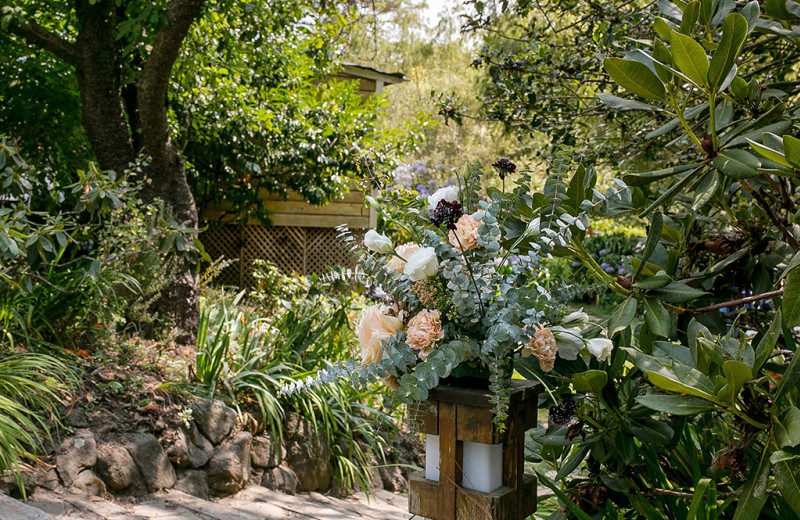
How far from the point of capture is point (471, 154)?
70.1ft

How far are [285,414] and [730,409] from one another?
3909mm

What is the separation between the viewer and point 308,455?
16.2 ft

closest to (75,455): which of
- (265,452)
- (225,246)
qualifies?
(265,452)

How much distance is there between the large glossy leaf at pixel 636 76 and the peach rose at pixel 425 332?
67 centimetres

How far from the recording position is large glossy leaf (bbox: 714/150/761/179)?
1.59 metres

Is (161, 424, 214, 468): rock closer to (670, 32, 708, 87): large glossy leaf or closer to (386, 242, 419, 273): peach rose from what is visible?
(386, 242, 419, 273): peach rose

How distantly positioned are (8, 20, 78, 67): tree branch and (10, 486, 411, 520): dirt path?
3.12 meters

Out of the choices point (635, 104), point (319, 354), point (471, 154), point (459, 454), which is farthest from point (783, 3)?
point (471, 154)

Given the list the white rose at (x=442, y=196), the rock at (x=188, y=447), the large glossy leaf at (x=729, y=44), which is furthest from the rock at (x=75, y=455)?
the large glossy leaf at (x=729, y=44)

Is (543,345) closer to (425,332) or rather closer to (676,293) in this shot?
(425,332)

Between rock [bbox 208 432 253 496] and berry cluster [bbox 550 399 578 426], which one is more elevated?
berry cluster [bbox 550 399 578 426]

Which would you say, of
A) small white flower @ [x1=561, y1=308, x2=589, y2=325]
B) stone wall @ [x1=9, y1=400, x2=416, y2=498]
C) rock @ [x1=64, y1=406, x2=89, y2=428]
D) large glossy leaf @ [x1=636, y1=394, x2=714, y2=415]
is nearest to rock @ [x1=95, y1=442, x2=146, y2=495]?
stone wall @ [x1=9, y1=400, x2=416, y2=498]

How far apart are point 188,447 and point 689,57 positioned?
380cm

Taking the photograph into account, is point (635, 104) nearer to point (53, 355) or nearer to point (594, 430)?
point (594, 430)
